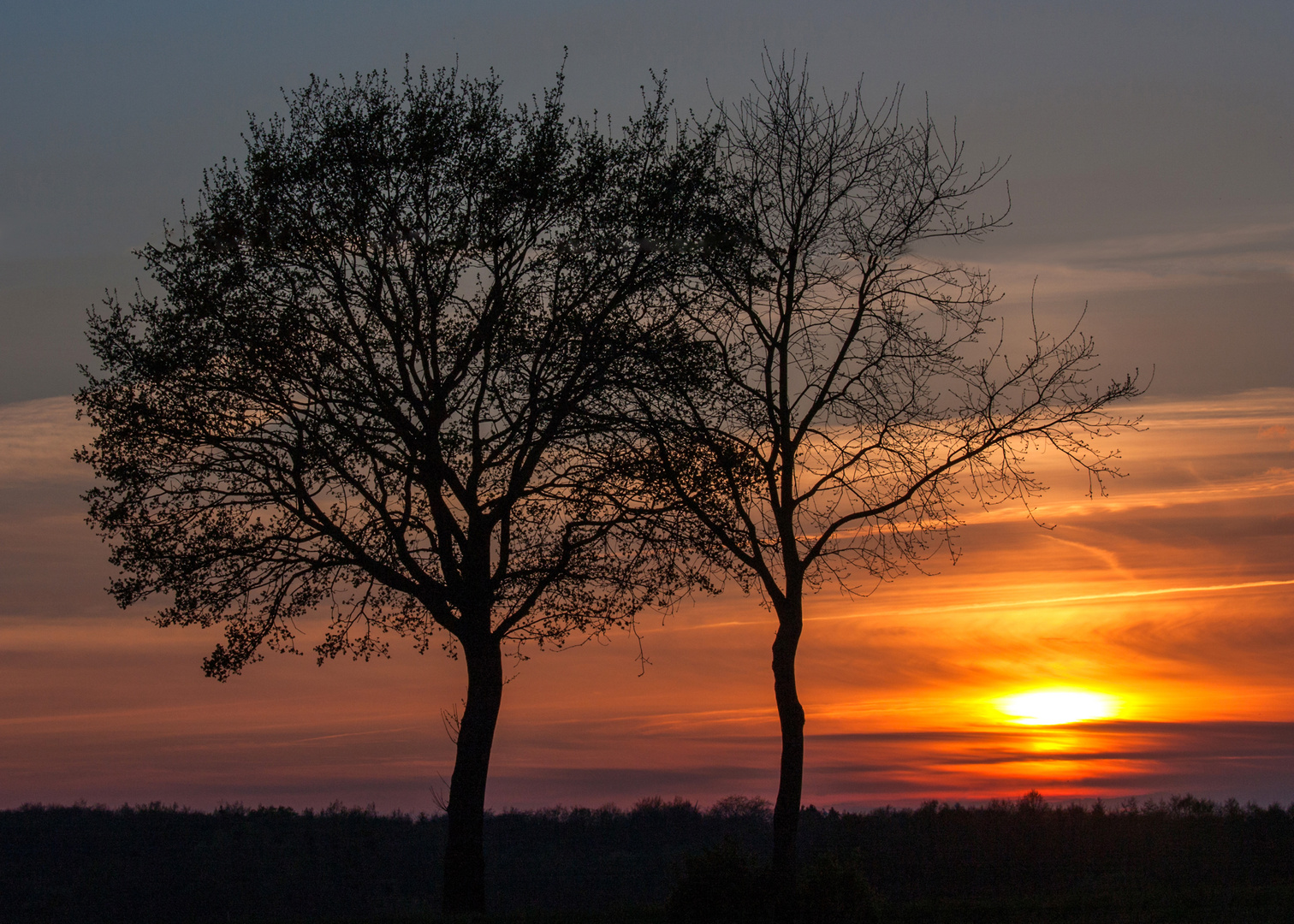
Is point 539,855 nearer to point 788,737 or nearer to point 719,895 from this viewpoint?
point 788,737

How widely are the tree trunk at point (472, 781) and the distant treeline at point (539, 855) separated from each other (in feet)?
22.0

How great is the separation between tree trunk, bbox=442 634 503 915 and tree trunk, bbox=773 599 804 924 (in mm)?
5202

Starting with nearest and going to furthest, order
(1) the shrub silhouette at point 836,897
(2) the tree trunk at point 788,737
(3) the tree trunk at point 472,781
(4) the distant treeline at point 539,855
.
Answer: (1) the shrub silhouette at point 836,897
(2) the tree trunk at point 788,737
(3) the tree trunk at point 472,781
(4) the distant treeline at point 539,855

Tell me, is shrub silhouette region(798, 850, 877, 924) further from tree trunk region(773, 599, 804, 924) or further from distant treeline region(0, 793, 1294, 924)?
distant treeline region(0, 793, 1294, 924)

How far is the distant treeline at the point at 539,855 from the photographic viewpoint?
2952cm

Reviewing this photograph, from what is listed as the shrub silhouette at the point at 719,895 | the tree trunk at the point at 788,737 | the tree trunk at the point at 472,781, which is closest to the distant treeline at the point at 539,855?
the tree trunk at the point at 472,781

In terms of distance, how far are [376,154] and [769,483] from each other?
972cm

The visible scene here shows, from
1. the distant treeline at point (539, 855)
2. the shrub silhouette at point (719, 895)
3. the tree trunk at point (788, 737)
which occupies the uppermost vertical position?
the tree trunk at point (788, 737)

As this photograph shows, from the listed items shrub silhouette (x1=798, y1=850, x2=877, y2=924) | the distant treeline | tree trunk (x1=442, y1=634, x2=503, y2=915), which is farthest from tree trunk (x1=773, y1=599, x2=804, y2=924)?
the distant treeline

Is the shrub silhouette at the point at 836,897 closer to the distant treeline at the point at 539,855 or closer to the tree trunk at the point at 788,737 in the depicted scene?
the tree trunk at the point at 788,737

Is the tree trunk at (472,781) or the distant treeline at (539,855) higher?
the tree trunk at (472,781)

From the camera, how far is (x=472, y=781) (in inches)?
724

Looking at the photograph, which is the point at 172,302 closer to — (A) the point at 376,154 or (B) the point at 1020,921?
(A) the point at 376,154

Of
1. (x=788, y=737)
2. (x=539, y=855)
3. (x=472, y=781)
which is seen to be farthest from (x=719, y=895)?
(x=539, y=855)
